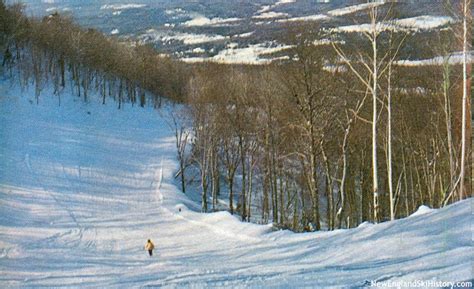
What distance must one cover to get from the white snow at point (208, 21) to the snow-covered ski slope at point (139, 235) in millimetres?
9913

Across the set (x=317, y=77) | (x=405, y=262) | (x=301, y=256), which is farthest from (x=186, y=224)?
(x=405, y=262)

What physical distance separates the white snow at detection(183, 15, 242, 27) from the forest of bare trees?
3.11 m

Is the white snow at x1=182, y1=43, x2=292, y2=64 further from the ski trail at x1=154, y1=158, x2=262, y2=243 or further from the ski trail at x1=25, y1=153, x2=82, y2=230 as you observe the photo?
the ski trail at x1=25, y1=153, x2=82, y2=230

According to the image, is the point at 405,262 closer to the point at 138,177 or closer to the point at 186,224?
the point at 186,224

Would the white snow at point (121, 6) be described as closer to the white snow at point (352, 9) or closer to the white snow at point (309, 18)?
the white snow at point (309, 18)

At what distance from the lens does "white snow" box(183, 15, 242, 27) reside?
26.4 m

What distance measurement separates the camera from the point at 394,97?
26344mm

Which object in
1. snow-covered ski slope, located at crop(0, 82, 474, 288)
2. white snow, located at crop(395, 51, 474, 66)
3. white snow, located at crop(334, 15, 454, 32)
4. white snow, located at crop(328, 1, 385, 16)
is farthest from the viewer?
white snow, located at crop(395, 51, 474, 66)

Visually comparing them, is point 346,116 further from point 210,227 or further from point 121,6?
point 121,6

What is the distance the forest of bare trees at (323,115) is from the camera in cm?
2008

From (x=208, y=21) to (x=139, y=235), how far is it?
12.3 metres

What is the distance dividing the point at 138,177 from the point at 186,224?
18.0 metres

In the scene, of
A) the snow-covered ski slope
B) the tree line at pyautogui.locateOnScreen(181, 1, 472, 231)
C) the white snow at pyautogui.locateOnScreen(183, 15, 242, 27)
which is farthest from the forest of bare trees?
the snow-covered ski slope

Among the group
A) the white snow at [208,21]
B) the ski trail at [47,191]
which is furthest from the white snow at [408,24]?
the ski trail at [47,191]
